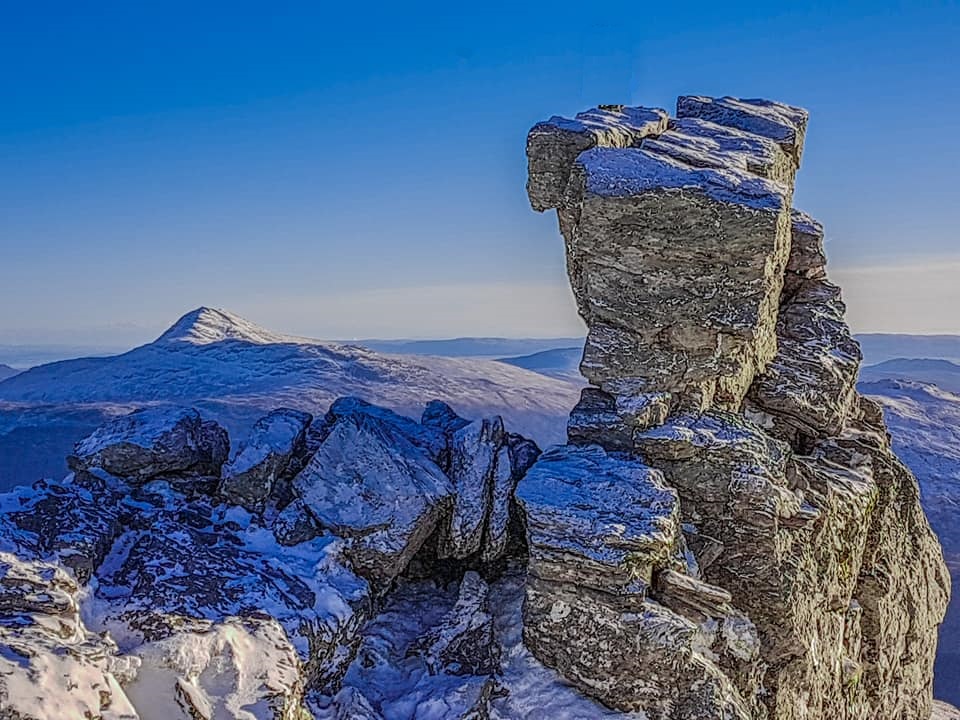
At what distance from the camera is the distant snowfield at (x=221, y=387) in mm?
69500

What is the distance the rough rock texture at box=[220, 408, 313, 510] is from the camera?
1900cm

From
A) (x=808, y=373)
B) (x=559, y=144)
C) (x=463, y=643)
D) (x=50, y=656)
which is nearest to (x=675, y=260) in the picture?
(x=559, y=144)

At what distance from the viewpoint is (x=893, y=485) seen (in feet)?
74.2

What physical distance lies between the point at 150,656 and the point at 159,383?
231 feet

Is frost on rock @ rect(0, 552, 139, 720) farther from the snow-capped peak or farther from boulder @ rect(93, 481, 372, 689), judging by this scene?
the snow-capped peak

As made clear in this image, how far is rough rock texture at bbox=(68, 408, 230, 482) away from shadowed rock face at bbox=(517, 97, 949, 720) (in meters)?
9.44

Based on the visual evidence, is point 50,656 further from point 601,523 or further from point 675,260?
point 675,260

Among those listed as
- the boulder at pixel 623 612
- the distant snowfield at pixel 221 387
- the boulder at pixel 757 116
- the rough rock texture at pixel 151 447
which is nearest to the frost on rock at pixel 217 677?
the boulder at pixel 623 612

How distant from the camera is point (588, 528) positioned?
644 inches

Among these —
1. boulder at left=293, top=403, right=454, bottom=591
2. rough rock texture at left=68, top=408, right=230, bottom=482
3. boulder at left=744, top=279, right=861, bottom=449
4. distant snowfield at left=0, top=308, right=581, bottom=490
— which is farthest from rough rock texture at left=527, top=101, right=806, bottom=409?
distant snowfield at left=0, top=308, right=581, bottom=490

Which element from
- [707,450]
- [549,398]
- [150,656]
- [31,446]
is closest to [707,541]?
[707,450]

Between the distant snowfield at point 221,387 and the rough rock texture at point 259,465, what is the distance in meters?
48.2

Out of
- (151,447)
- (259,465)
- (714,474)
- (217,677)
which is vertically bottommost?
(217,677)

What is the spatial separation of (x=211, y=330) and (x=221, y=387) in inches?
618
